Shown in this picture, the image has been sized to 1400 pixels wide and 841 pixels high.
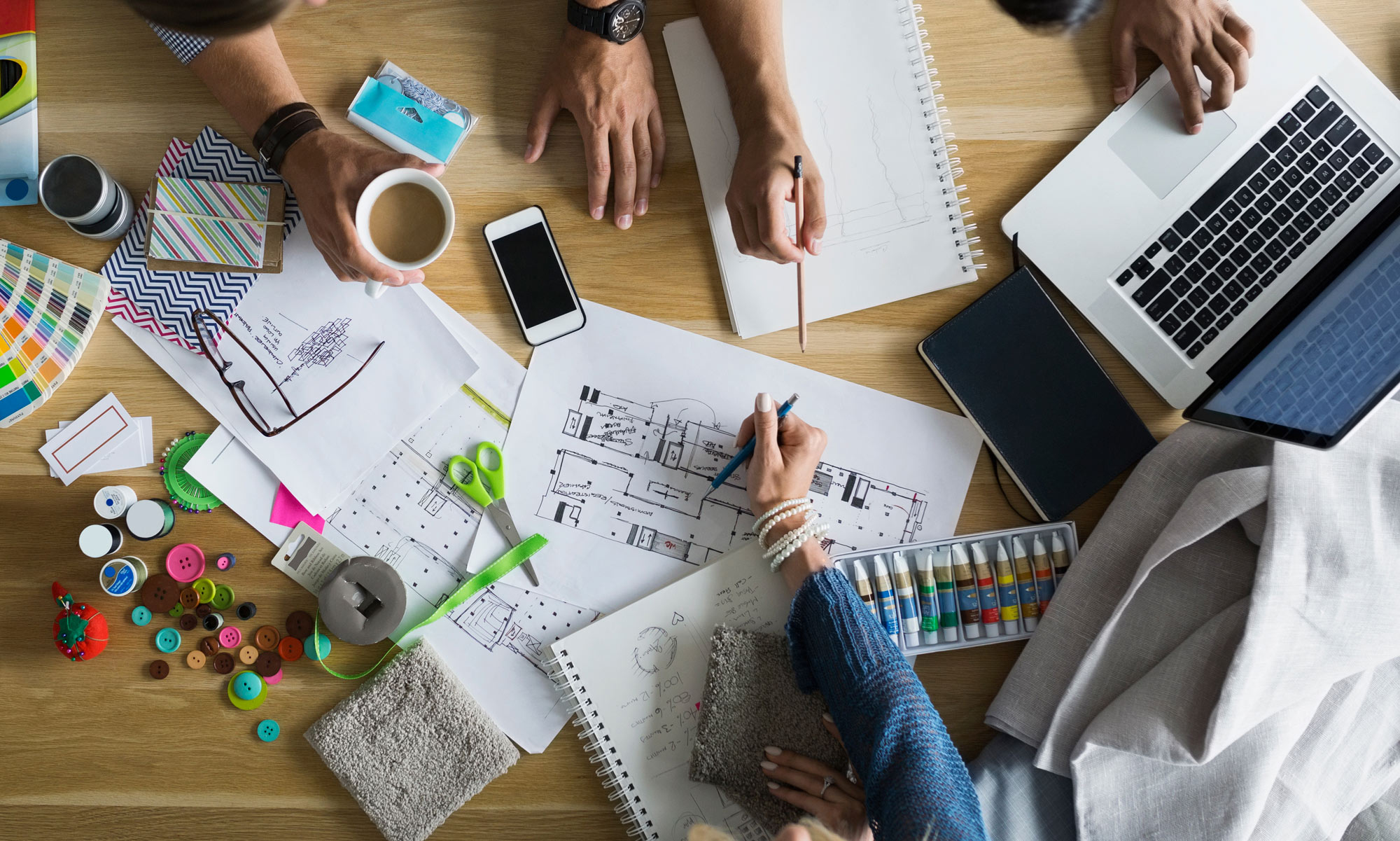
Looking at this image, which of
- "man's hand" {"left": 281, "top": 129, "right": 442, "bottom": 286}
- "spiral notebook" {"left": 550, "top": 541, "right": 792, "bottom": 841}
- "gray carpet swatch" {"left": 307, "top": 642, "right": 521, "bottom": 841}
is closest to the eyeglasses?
"man's hand" {"left": 281, "top": 129, "right": 442, "bottom": 286}

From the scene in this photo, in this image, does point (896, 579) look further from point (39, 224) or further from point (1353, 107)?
point (39, 224)

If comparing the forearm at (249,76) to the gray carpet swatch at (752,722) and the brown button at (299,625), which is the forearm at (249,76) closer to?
the brown button at (299,625)

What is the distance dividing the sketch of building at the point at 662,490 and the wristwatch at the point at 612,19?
0.46 meters

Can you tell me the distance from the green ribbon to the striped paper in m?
0.49

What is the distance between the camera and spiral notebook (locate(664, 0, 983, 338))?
43.5 inches

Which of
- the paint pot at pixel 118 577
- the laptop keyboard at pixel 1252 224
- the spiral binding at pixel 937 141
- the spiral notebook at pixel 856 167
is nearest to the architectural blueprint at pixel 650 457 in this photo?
the spiral notebook at pixel 856 167

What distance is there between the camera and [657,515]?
1113mm

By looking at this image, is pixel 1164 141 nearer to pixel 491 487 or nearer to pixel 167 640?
pixel 491 487

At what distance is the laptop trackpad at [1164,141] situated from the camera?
109 cm

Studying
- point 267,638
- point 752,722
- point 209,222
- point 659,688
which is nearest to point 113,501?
point 267,638

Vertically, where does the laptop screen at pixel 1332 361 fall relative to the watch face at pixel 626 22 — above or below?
below

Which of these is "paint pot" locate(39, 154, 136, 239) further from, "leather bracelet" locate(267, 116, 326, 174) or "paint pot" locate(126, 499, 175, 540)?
"paint pot" locate(126, 499, 175, 540)

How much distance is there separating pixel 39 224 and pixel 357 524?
23.4 inches

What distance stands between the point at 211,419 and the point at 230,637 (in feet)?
0.97
